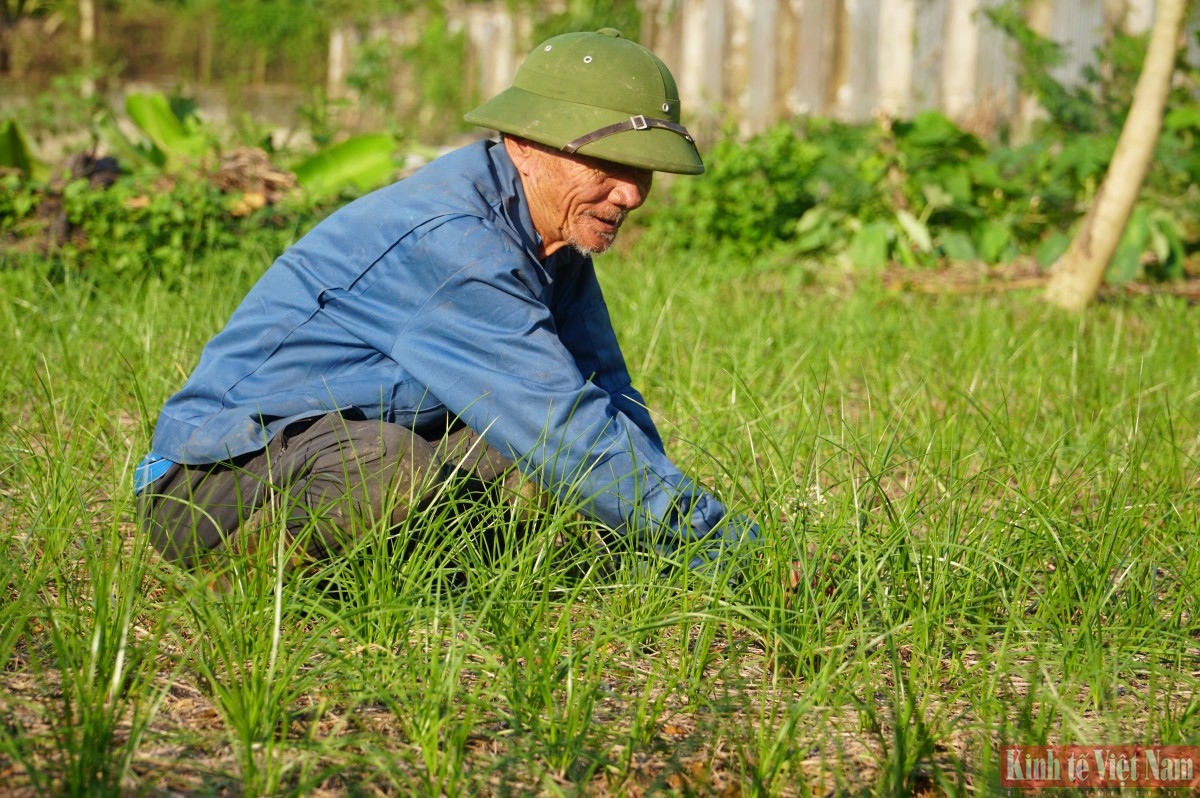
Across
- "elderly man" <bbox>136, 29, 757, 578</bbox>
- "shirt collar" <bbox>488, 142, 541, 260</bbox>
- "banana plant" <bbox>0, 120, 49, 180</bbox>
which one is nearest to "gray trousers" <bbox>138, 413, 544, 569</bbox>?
"elderly man" <bbox>136, 29, 757, 578</bbox>

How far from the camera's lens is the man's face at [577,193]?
96.9 inches

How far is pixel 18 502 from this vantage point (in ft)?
7.76

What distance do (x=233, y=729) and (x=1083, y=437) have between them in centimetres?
236

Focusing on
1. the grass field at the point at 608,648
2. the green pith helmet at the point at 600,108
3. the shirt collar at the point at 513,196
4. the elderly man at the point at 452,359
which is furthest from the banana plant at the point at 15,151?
the green pith helmet at the point at 600,108

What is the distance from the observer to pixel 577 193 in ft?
8.13

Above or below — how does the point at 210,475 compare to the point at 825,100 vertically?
below

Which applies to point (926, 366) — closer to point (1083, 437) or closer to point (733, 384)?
point (1083, 437)

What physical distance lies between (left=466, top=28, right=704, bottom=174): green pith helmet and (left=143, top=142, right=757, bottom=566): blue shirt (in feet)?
0.52

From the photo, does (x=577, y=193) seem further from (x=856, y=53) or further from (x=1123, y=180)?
(x=856, y=53)

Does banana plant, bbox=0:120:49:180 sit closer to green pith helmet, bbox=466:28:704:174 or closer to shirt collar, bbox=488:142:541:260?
shirt collar, bbox=488:142:541:260

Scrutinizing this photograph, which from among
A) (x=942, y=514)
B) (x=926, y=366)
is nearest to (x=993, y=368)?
(x=926, y=366)

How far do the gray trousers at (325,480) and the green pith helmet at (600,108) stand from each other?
623 millimetres

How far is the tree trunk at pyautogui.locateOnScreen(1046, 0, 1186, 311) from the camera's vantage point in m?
5.01

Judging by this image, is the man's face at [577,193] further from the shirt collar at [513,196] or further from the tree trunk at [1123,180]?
the tree trunk at [1123,180]
